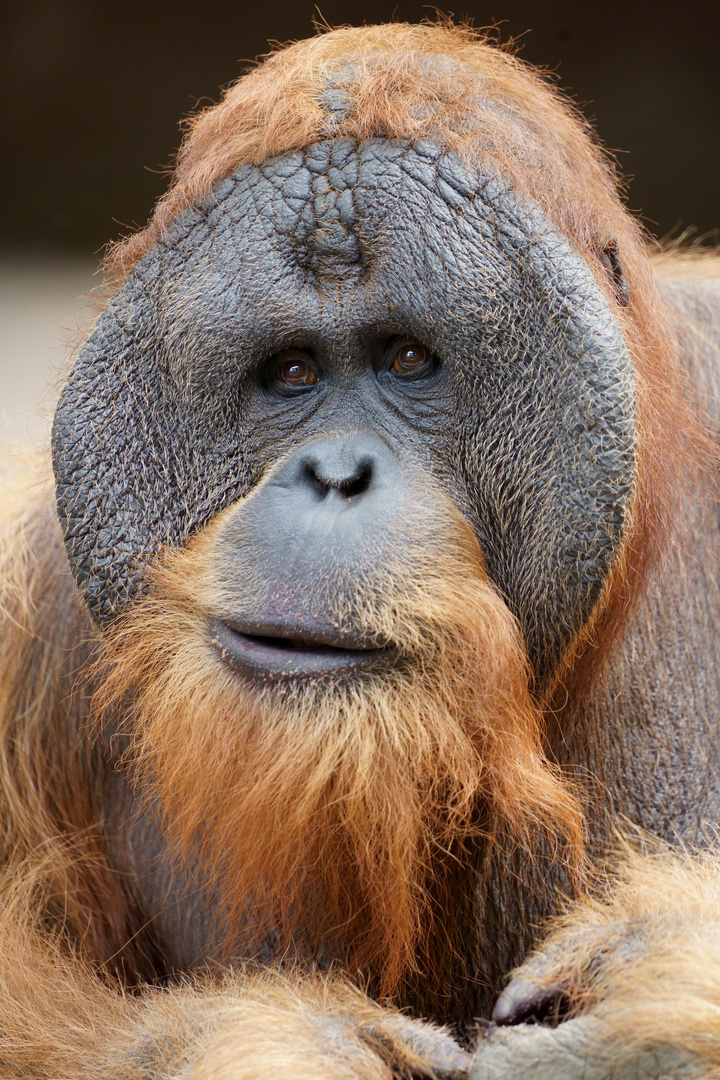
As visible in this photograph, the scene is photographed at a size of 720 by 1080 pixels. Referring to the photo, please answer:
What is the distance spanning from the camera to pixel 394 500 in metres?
1.42

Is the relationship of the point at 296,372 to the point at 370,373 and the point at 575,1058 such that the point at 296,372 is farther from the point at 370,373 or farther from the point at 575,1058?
the point at 575,1058

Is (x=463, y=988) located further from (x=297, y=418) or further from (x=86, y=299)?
(x=86, y=299)

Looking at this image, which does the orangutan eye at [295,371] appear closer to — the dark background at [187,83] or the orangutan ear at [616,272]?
the orangutan ear at [616,272]

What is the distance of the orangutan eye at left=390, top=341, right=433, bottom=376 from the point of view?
5.01 feet

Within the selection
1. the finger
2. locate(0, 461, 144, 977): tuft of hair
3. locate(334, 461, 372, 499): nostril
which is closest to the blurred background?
locate(0, 461, 144, 977): tuft of hair

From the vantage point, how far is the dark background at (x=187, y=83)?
12.1 feet

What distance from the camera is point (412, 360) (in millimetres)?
1531

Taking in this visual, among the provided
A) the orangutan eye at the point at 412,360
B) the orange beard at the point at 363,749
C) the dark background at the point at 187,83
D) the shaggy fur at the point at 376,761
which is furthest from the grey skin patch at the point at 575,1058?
the dark background at the point at 187,83

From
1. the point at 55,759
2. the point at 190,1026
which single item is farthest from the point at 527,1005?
the point at 55,759

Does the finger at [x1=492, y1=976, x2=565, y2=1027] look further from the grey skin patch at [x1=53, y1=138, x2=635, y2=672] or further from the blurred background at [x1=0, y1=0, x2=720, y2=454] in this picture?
the blurred background at [x1=0, y1=0, x2=720, y2=454]

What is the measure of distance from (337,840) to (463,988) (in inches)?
15.7

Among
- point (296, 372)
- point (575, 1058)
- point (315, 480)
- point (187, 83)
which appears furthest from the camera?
point (187, 83)

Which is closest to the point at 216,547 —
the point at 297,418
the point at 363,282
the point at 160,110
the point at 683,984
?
the point at 297,418

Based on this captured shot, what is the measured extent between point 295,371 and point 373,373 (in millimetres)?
103
